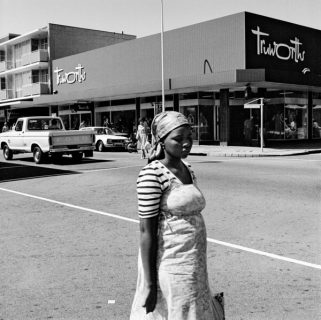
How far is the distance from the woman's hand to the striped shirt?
1.30 ft

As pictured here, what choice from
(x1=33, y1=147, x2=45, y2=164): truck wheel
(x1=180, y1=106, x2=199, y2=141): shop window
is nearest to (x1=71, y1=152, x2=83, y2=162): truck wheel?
(x1=33, y1=147, x2=45, y2=164): truck wheel

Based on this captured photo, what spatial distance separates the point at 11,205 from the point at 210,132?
23254 mm

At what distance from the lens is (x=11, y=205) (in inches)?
397

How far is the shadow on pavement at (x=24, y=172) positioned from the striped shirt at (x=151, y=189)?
1266cm

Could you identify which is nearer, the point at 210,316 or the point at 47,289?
the point at 210,316

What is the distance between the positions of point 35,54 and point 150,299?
48.3 m

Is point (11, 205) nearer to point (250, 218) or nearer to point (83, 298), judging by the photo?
point (250, 218)

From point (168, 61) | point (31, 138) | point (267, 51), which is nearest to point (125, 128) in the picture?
point (168, 61)

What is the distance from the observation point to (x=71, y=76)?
43688mm

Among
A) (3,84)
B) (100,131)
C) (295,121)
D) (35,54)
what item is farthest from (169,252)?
(3,84)

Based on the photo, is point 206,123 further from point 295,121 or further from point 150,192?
point 150,192

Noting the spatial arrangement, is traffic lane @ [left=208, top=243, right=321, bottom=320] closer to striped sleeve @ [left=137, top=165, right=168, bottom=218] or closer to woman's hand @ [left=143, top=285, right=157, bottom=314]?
woman's hand @ [left=143, top=285, right=157, bottom=314]

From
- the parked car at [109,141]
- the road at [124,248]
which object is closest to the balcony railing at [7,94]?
the parked car at [109,141]

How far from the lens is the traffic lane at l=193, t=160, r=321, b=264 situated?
21.5 ft
